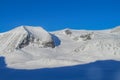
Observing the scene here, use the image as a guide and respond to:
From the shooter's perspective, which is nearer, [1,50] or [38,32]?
[1,50]

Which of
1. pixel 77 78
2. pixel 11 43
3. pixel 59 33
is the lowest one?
pixel 77 78

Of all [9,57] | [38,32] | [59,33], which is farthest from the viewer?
[59,33]

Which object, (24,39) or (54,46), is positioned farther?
(54,46)

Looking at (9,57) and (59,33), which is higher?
(59,33)

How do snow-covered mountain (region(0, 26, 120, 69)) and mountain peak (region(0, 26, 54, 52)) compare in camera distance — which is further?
mountain peak (region(0, 26, 54, 52))

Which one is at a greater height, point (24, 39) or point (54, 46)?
point (24, 39)

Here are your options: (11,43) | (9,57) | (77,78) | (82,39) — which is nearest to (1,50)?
(11,43)

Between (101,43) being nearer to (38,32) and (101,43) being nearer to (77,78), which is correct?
(38,32)

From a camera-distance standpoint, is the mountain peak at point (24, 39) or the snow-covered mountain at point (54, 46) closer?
the snow-covered mountain at point (54, 46)
